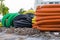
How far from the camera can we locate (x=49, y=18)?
2.27 metres

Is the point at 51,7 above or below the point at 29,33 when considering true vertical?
above

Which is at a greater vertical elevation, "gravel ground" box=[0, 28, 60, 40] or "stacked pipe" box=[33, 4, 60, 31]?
"stacked pipe" box=[33, 4, 60, 31]

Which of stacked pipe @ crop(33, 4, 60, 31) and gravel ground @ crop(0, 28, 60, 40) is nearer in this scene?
gravel ground @ crop(0, 28, 60, 40)

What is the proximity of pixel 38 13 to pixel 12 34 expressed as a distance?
438 millimetres

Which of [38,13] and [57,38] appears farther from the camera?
[38,13]

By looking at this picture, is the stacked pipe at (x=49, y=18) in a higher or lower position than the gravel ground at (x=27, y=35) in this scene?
higher

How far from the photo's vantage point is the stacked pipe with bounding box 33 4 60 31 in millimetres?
2248

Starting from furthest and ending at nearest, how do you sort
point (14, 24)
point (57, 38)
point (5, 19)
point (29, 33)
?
point (5, 19) < point (14, 24) < point (29, 33) < point (57, 38)

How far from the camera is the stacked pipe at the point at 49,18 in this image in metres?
2.25

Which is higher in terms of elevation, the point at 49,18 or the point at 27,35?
the point at 49,18

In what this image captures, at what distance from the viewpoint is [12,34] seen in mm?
2336

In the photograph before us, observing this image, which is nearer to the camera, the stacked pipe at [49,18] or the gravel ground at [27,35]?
the gravel ground at [27,35]

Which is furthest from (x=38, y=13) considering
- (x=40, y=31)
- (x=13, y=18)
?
(x=13, y=18)

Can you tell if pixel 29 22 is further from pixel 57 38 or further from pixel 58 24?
pixel 57 38
